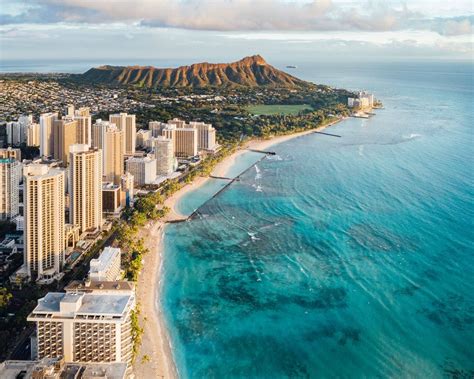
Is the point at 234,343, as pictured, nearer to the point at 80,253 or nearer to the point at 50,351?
the point at 50,351

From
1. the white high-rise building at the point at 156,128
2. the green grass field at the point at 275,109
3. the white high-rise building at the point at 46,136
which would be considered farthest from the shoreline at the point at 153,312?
the green grass field at the point at 275,109

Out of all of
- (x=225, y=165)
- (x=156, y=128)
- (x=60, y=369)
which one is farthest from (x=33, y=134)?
(x=60, y=369)

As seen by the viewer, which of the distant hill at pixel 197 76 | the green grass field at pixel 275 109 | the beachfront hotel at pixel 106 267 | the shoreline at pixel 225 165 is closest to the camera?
the beachfront hotel at pixel 106 267

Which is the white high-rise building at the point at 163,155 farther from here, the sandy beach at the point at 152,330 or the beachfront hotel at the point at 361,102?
the beachfront hotel at the point at 361,102

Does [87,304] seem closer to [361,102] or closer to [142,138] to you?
[142,138]

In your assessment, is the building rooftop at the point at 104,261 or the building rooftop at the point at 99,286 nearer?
the building rooftop at the point at 99,286

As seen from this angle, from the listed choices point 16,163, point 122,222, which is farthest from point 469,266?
point 16,163

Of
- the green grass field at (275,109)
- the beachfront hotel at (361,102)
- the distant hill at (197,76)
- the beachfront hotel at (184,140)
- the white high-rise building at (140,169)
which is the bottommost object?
the white high-rise building at (140,169)
